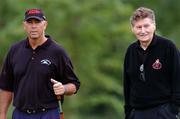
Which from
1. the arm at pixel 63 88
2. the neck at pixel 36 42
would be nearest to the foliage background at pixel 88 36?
the neck at pixel 36 42

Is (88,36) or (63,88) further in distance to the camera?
(88,36)

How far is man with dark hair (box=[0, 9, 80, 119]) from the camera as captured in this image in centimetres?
916

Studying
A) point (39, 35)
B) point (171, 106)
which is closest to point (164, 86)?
point (171, 106)

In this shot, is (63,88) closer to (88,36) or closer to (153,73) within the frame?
(153,73)

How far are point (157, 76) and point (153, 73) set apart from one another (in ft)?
0.17

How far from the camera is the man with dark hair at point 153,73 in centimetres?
898

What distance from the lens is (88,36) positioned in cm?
2494

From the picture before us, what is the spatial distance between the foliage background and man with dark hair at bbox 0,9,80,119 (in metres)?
12.9

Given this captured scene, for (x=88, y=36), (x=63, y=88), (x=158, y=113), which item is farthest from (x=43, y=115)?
(x=88, y=36)

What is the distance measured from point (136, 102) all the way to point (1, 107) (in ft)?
5.18

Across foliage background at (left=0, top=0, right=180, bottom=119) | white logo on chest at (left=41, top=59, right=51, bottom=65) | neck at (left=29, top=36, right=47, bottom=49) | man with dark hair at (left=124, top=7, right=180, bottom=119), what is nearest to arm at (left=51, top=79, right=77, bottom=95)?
white logo on chest at (left=41, top=59, right=51, bottom=65)

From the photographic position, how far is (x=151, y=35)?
902cm

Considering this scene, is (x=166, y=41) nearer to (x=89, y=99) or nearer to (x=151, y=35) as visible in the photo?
(x=151, y=35)

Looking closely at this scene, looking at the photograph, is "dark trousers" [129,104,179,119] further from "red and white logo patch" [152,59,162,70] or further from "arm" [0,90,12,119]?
"arm" [0,90,12,119]
